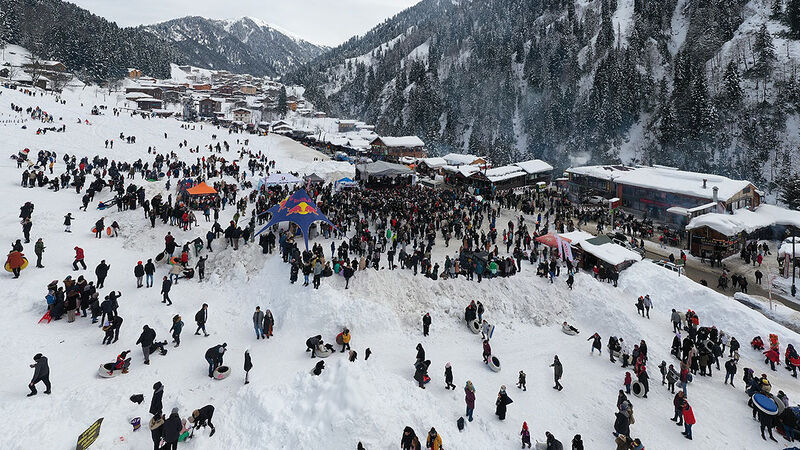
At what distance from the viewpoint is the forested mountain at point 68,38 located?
296 feet

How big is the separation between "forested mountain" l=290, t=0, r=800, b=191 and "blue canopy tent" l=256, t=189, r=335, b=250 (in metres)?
67.6

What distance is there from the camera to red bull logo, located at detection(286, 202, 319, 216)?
19.8 m

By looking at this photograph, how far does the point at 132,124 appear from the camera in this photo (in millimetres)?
51406

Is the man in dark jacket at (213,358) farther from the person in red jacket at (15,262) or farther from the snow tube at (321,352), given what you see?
the person in red jacket at (15,262)

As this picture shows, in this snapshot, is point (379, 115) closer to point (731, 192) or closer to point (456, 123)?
point (456, 123)

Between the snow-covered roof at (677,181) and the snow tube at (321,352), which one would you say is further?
the snow-covered roof at (677,181)

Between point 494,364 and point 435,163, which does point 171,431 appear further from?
point 435,163

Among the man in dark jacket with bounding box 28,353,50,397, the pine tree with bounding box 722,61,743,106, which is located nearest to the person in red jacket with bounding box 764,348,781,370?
the man in dark jacket with bounding box 28,353,50,397

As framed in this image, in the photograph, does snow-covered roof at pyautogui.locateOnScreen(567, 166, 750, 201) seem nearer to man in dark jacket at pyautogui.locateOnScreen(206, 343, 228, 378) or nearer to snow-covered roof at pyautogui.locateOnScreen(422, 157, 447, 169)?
snow-covered roof at pyautogui.locateOnScreen(422, 157, 447, 169)

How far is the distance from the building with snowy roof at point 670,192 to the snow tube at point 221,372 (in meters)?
38.1

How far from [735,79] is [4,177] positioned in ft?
321

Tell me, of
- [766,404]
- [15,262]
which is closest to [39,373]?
[15,262]

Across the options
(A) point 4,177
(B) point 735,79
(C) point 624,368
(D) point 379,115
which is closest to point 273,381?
(C) point 624,368

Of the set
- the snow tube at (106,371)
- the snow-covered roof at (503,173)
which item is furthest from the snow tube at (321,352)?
the snow-covered roof at (503,173)
